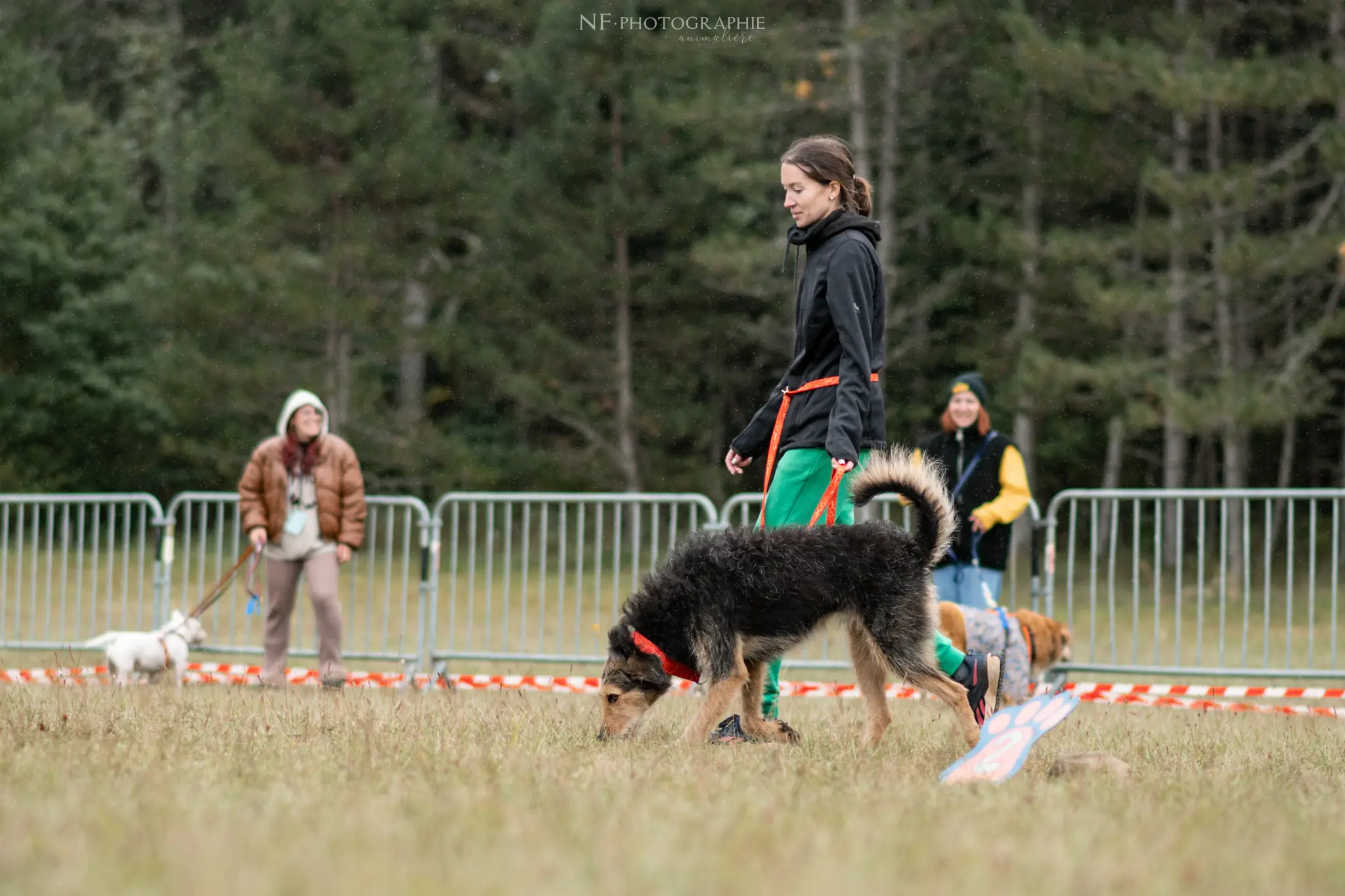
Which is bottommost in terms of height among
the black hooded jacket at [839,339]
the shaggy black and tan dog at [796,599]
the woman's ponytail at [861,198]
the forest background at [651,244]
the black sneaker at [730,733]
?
the black sneaker at [730,733]

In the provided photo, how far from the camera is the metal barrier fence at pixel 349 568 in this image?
10.9 metres

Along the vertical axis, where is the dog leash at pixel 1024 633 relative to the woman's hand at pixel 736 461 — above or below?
below

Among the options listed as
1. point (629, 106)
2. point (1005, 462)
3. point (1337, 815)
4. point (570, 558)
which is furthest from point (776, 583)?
point (629, 106)

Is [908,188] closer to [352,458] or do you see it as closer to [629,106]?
[629,106]

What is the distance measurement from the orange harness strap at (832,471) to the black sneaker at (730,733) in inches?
33.0

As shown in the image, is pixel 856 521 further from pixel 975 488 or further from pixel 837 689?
pixel 837 689

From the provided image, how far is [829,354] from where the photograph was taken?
19.6ft

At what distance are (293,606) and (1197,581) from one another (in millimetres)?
6170

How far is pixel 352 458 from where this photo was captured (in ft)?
32.6

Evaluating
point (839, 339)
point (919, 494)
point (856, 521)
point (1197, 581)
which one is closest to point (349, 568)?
point (856, 521)

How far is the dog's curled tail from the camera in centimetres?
573

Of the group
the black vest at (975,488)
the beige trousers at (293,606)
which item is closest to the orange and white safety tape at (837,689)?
the beige trousers at (293,606)

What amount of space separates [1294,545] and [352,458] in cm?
639

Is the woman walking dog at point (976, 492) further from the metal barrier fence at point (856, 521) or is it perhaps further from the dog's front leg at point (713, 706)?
the dog's front leg at point (713, 706)
